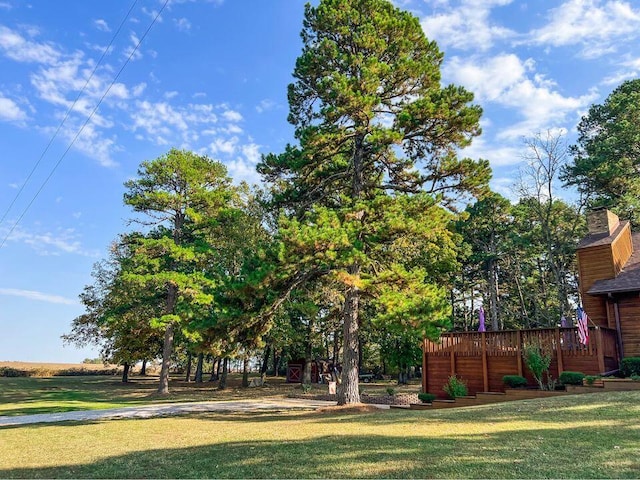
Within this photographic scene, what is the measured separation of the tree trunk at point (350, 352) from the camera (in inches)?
572

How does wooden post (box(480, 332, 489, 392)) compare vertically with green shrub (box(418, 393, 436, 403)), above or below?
above

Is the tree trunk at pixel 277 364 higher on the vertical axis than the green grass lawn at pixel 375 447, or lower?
lower

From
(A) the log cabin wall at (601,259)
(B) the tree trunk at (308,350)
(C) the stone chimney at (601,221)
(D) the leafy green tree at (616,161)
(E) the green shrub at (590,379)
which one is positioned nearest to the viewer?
(E) the green shrub at (590,379)

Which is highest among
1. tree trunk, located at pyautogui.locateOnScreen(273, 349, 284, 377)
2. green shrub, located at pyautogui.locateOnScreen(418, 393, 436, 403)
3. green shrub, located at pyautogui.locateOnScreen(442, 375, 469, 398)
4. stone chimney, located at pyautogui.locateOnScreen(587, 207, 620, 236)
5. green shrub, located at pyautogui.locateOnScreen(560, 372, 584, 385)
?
stone chimney, located at pyautogui.locateOnScreen(587, 207, 620, 236)

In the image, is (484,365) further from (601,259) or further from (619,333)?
(601,259)

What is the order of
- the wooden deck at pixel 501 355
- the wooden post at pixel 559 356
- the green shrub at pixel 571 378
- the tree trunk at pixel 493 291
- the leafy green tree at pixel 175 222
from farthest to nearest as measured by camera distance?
the tree trunk at pixel 493 291 → the leafy green tree at pixel 175 222 → the wooden post at pixel 559 356 → the wooden deck at pixel 501 355 → the green shrub at pixel 571 378

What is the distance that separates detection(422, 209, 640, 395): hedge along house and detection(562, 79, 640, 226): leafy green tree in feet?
38.1

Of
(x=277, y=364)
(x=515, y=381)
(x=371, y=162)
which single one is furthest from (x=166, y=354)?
(x=277, y=364)

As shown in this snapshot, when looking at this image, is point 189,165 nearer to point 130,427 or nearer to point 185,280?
point 185,280

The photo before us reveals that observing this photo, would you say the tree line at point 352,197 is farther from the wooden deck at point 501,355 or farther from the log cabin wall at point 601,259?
the log cabin wall at point 601,259

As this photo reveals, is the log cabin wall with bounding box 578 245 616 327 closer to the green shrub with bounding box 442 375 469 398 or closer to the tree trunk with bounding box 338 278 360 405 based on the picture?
the green shrub with bounding box 442 375 469 398

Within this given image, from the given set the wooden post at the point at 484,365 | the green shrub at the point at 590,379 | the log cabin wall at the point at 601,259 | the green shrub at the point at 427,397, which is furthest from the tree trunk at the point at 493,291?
the green shrub at the point at 590,379

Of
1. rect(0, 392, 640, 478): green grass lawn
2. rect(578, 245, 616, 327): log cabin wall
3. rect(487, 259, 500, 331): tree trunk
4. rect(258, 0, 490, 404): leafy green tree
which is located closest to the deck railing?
rect(578, 245, 616, 327): log cabin wall

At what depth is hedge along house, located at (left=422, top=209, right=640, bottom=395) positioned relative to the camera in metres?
13.1
